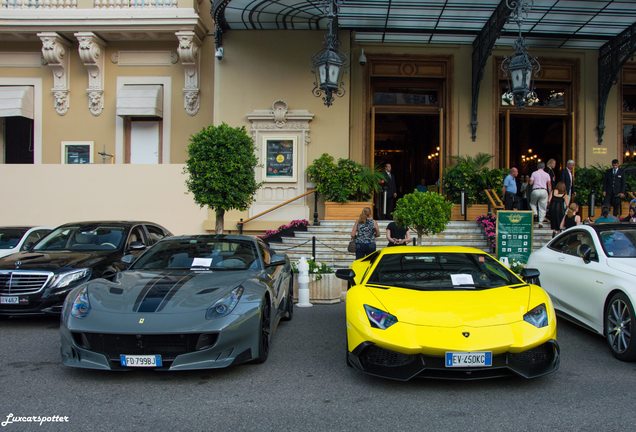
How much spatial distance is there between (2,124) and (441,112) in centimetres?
1471

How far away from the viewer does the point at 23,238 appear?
10078 millimetres

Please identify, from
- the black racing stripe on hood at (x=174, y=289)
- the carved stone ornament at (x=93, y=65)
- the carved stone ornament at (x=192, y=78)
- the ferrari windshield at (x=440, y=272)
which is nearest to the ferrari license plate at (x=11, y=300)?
the black racing stripe on hood at (x=174, y=289)

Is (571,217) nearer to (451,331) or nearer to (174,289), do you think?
(451,331)

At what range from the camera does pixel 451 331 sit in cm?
461

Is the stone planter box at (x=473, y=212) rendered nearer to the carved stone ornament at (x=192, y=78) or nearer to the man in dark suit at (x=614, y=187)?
the man in dark suit at (x=614, y=187)

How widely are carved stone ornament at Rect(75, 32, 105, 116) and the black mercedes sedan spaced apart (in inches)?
359

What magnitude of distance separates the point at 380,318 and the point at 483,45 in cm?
1263

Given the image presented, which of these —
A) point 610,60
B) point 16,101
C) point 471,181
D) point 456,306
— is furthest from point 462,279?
point 16,101

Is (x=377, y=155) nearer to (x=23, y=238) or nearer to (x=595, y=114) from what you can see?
(x=595, y=114)

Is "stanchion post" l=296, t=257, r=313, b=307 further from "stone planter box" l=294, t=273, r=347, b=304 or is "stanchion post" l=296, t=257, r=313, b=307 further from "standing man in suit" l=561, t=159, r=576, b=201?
"standing man in suit" l=561, t=159, r=576, b=201

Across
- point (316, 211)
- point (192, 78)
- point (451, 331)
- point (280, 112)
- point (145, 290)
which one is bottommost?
point (451, 331)

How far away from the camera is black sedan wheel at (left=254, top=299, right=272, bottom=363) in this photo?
550cm

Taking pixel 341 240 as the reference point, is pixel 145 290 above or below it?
below

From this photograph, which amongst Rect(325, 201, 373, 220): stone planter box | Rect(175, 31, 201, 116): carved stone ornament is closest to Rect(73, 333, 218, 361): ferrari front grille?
Rect(325, 201, 373, 220): stone planter box
